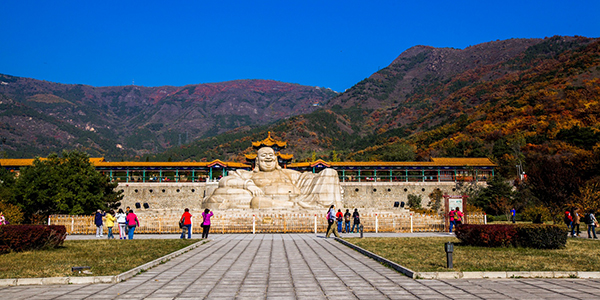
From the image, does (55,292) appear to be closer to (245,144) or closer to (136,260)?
(136,260)

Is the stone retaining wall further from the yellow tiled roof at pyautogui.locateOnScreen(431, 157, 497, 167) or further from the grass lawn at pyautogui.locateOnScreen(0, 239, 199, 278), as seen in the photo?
the grass lawn at pyautogui.locateOnScreen(0, 239, 199, 278)

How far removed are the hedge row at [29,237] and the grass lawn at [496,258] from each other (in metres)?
8.12

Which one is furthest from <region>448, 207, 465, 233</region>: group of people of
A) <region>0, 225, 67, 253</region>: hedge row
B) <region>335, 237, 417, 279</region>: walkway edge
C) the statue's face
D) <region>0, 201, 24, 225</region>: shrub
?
<region>0, 201, 24, 225</region>: shrub

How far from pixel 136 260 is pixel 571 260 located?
8.90 m

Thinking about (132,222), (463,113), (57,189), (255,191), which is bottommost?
(132,222)

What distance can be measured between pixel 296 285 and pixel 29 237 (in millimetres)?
7616

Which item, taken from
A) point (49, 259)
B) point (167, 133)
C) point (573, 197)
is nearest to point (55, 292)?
point (49, 259)

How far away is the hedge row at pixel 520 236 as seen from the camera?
1118 cm

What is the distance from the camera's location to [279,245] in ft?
43.1

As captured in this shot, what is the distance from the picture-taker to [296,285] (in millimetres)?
6742

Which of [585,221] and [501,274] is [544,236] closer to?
[501,274]

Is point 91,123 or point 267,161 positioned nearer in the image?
point 267,161

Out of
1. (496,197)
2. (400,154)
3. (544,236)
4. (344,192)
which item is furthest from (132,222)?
(400,154)

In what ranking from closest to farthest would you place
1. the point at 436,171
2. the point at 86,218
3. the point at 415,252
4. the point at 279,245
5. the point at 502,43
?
the point at 415,252
the point at 279,245
the point at 86,218
the point at 436,171
the point at 502,43
